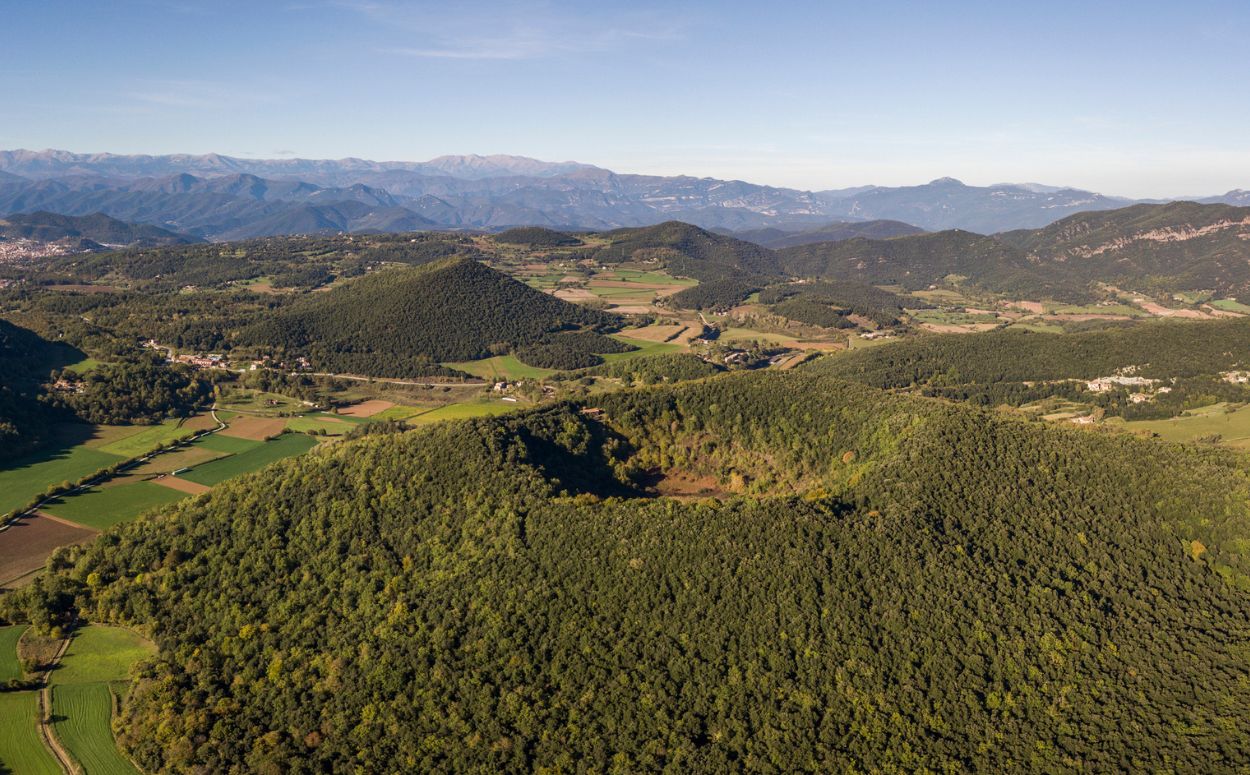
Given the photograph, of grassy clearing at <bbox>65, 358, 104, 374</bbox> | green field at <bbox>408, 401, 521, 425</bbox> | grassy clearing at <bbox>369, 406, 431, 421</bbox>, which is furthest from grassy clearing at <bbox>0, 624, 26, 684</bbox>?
grassy clearing at <bbox>65, 358, 104, 374</bbox>

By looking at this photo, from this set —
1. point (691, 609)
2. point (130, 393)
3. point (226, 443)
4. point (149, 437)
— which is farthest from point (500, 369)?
point (691, 609)

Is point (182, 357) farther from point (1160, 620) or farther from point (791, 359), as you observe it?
point (1160, 620)

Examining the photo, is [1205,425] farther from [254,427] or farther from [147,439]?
[147,439]

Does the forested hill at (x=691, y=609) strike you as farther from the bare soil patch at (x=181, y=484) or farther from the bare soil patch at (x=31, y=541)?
the bare soil patch at (x=181, y=484)

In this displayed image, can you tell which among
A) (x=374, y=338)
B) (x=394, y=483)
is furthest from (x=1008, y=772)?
(x=374, y=338)

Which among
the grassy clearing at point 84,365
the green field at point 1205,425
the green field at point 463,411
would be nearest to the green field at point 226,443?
the green field at point 463,411

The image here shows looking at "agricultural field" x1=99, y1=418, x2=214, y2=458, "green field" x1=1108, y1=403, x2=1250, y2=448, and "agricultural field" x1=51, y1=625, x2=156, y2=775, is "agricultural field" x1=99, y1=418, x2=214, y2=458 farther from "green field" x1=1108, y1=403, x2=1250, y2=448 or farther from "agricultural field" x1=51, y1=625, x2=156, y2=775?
"green field" x1=1108, y1=403, x2=1250, y2=448
